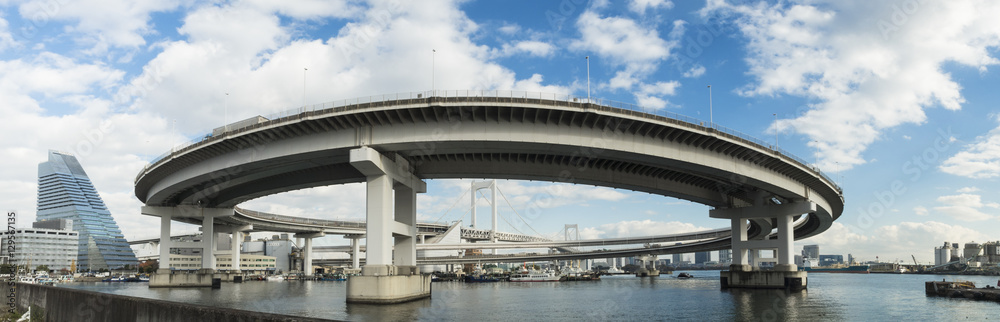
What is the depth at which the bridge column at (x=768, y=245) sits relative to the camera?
7020cm

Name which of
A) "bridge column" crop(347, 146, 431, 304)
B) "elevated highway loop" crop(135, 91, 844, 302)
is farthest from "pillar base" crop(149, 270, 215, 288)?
"bridge column" crop(347, 146, 431, 304)

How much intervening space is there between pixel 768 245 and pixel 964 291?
17.9 meters

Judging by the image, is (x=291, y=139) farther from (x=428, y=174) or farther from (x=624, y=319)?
(x=624, y=319)

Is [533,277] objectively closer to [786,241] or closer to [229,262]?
[786,241]

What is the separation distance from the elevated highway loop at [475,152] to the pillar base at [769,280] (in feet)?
28.7

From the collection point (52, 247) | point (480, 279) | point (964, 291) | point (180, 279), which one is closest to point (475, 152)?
point (964, 291)

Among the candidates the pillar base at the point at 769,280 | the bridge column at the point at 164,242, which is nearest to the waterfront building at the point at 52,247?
the bridge column at the point at 164,242

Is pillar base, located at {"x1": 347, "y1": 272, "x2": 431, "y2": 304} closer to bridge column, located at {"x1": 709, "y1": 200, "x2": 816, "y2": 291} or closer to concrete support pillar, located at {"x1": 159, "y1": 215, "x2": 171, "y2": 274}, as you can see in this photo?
bridge column, located at {"x1": 709, "y1": 200, "x2": 816, "y2": 291}

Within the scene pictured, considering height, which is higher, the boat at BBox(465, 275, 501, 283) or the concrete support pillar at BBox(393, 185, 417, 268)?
the concrete support pillar at BBox(393, 185, 417, 268)

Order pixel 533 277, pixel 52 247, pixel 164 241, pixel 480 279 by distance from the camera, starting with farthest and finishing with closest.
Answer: pixel 52 247 → pixel 533 277 → pixel 480 279 → pixel 164 241

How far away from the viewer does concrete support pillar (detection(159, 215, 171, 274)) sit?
83312 mm

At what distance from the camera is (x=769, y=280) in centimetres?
7262

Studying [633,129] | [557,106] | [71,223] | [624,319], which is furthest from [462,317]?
[71,223]

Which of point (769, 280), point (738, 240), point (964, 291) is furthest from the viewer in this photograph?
point (738, 240)
